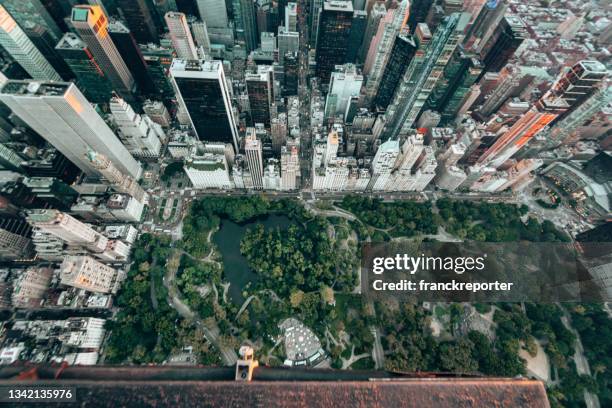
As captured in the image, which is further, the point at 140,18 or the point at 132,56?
the point at 140,18

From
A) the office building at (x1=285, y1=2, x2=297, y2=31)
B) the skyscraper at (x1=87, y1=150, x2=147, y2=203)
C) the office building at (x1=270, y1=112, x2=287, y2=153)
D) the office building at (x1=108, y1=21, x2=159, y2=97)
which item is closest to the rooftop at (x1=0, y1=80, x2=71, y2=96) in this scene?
the skyscraper at (x1=87, y1=150, x2=147, y2=203)

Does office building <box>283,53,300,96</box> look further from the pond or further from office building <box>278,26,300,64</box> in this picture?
the pond

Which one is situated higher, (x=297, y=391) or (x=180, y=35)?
(x=180, y=35)

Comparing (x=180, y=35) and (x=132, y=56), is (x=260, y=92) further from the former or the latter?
(x=132, y=56)

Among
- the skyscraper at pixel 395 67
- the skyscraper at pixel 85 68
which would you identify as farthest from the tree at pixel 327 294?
the skyscraper at pixel 85 68

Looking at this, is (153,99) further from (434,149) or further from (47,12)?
(434,149)

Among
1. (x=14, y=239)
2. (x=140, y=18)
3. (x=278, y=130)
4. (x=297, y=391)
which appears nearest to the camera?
(x=297, y=391)

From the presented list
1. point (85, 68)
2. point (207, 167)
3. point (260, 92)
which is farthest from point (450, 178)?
point (85, 68)
